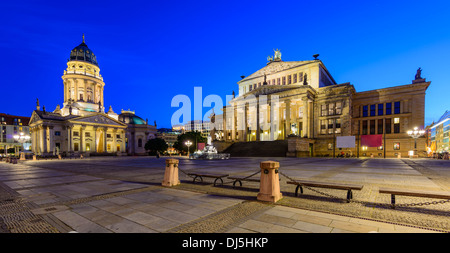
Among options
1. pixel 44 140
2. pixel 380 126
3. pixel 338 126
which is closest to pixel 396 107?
pixel 380 126

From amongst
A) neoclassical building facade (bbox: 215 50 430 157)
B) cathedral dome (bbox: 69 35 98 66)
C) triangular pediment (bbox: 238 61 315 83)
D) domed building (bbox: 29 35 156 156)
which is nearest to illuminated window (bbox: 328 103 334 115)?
neoclassical building facade (bbox: 215 50 430 157)

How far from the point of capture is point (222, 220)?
5.21 metres

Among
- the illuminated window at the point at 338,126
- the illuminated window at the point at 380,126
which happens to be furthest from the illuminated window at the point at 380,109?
the illuminated window at the point at 338,126

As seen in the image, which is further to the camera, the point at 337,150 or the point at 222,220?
the point at 337,150

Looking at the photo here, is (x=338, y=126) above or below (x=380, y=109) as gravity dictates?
below

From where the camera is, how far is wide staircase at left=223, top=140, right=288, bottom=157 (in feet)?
131

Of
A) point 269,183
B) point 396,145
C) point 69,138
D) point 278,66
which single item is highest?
point 278,66

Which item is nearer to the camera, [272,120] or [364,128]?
[364,128]

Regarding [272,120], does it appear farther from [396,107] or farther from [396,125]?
[396,107]

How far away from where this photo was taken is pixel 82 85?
266 feet

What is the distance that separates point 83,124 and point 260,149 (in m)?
59.1

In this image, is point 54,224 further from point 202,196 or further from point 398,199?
point 398,199
